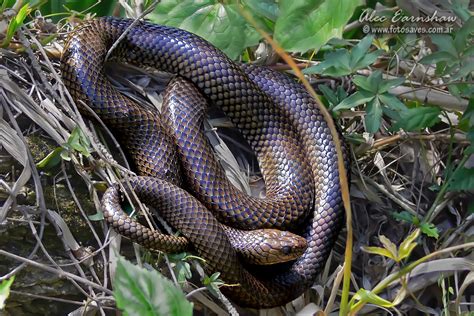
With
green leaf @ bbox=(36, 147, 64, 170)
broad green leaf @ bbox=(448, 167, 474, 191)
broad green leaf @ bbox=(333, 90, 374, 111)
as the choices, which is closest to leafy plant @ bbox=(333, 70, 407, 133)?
broad green leaf @ bbox=(333, 90, 374, 111)

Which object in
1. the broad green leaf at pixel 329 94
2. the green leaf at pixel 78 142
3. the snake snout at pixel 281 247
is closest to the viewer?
the green leaf at pixel 78 142

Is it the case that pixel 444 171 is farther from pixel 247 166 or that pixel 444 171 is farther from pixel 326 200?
pixel 247 166

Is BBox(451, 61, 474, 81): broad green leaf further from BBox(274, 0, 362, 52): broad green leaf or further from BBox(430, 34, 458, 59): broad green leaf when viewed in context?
BBox(274, 0, 362, 52): broad green leaf

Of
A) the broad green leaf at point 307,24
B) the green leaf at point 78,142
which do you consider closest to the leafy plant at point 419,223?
the broad green leaf at point 307,24

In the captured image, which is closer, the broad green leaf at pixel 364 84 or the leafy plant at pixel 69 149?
the leafy plant at pixel 69 149

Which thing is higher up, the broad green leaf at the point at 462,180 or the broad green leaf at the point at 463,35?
the broad green leaf at the point at 463,35

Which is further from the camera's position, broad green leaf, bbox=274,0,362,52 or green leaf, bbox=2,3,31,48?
green leaf, bbox=2,3,31,48

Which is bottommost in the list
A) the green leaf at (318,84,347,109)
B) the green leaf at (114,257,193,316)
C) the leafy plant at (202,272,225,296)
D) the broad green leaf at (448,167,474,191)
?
the broad green leaf at (448,167,474,191)

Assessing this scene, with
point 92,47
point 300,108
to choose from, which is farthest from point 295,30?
point 92,47

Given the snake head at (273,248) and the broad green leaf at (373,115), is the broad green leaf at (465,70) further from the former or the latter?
the snake head at (273,248)
